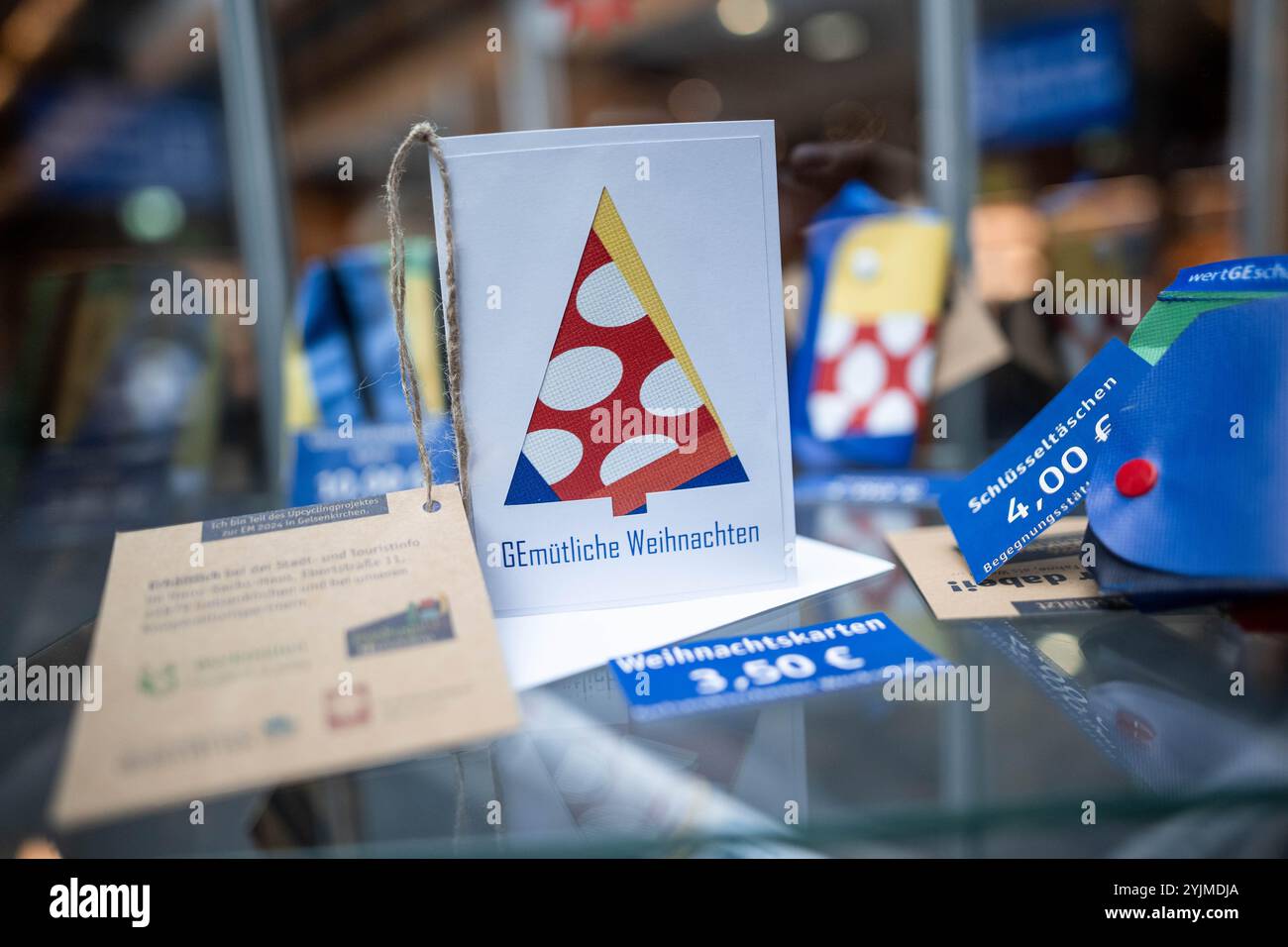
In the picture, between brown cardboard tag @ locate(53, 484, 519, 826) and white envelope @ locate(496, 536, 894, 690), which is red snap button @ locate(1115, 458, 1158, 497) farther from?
brown cardboard tag @ locate(53, 484, 519, 826)

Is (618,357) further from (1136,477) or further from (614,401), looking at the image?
(1136,477)

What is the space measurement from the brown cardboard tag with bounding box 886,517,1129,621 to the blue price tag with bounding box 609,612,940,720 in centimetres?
7

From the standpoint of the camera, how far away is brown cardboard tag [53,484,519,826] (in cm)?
40

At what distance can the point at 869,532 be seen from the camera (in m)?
0.87

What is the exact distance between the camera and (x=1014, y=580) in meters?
0.67

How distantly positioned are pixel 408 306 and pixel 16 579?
1.67ft

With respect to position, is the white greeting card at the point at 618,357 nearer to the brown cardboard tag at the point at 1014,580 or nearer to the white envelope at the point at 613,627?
the white envelope at the point at 613,627

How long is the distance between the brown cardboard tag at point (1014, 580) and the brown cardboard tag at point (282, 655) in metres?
0.35

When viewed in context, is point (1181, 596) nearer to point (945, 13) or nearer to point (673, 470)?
point (673, 470)

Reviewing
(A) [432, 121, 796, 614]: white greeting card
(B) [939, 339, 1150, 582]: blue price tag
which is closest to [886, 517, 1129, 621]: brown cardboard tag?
(B) [939, 339, 1150, 582]: blue price tag

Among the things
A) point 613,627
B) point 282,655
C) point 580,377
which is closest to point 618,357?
point 580,377

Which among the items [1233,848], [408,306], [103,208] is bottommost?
[1233,848]

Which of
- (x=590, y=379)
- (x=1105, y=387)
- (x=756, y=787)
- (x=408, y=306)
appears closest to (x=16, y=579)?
(x=408, y=306)

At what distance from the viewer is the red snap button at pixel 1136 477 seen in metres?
0.57
